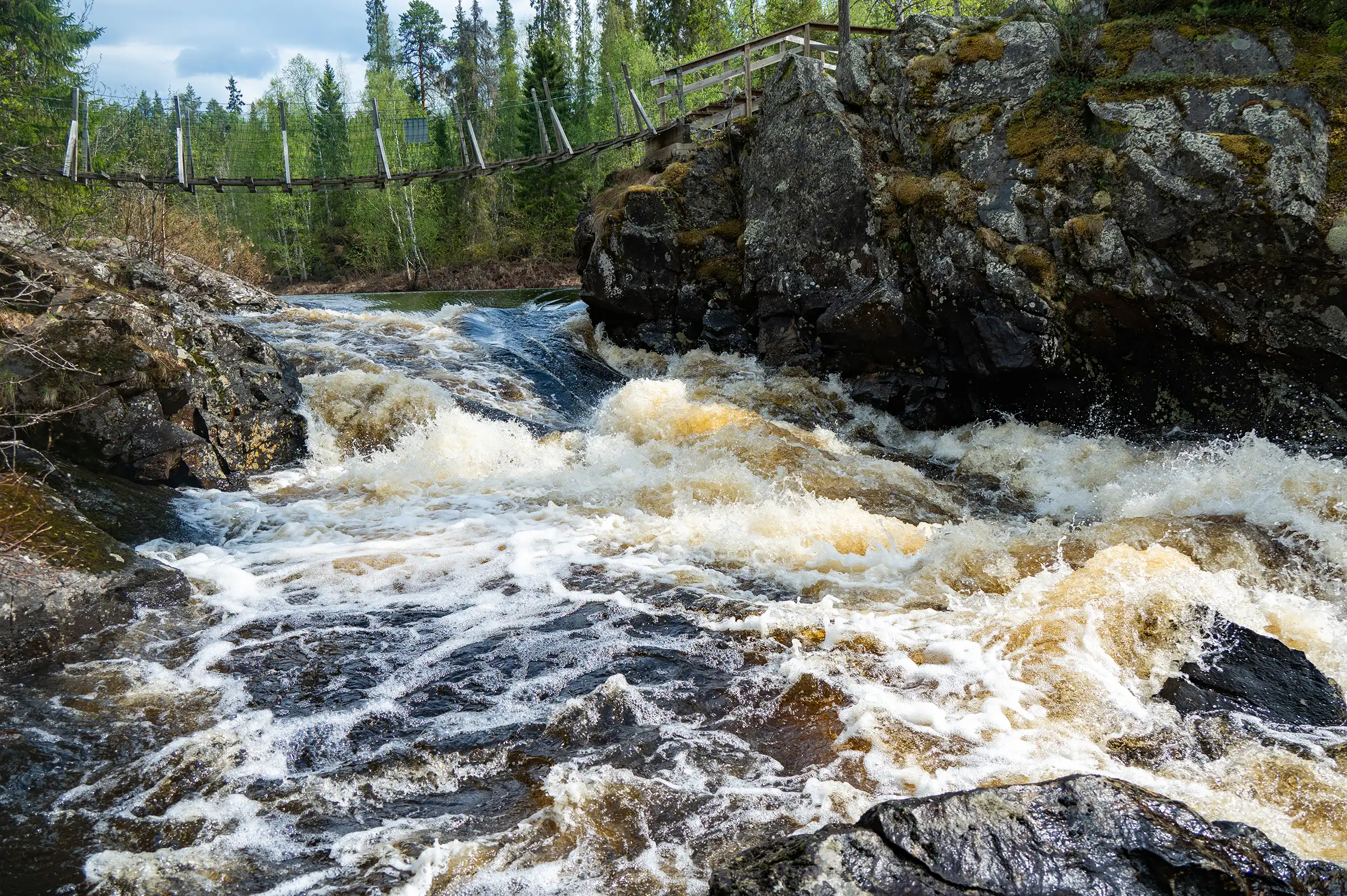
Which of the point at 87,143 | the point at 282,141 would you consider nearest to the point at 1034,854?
the point at 87,143

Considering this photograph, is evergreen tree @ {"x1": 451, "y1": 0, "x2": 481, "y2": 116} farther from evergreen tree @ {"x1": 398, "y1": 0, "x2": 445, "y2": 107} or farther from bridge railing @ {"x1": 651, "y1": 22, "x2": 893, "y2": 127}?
bridge railing @ {"x1": 651, "y1": 22, "x2": 893, "y2": 127}

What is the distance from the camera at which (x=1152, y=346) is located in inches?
329

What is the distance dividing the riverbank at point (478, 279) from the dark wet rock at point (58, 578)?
25.2 metres

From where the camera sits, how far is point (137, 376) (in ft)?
24.9

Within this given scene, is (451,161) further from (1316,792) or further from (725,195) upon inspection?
(1316,792)

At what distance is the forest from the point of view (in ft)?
110

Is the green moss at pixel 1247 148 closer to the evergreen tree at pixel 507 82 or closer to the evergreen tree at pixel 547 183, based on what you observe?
the evergreen tree at pixel 547 183

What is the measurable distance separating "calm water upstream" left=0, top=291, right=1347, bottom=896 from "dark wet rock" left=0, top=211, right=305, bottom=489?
530mm

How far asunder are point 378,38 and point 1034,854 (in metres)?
66.3

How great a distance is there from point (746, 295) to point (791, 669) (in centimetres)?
844

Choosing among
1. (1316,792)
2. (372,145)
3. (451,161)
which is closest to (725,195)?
(1316,792)

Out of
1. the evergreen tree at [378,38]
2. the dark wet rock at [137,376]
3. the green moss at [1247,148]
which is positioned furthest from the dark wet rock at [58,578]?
the evergreen tree at [378,38]

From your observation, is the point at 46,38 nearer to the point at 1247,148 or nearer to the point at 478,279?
the point at 478,279

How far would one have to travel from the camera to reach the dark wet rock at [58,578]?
4.66m
